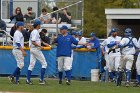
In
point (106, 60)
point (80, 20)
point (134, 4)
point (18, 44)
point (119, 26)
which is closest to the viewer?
point (18, 44)

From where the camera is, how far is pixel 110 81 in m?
23.6

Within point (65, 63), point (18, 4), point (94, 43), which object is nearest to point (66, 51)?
point (65, 63)

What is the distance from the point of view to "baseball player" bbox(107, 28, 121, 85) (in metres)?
21.9

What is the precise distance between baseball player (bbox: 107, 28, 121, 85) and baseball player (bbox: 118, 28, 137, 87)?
0.37 meters

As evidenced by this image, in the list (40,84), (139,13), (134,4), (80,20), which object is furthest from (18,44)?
(134,4)

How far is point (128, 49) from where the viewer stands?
21.3m

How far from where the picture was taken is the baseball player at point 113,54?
21875 mm

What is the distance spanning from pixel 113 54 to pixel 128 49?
1207mm

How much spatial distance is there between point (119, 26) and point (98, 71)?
10.6 ft

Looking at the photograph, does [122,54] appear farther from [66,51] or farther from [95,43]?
[95,43]

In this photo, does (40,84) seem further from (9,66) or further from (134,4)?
(134,4)

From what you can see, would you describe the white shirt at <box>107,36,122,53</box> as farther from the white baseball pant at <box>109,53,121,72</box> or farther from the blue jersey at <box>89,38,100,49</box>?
the blue jersey at <box>89,38,100,49</box>

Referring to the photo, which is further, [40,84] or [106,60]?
[106,60]

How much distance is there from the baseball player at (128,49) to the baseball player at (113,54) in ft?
1.22
